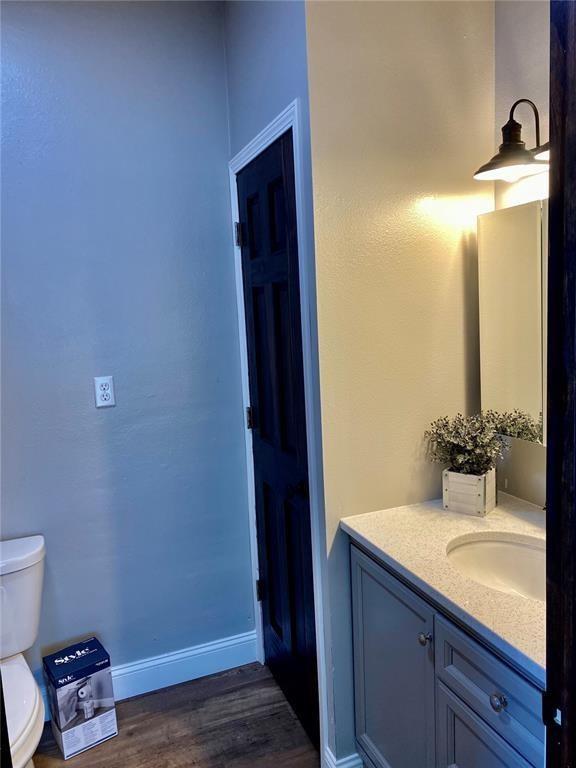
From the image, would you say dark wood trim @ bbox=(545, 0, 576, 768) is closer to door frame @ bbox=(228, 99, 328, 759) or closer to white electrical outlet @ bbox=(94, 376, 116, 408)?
door frame @ bbox=(228, 99, 328, 759)

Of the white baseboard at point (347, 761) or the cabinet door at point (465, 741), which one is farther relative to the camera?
the white baseboard at point (347, 761)

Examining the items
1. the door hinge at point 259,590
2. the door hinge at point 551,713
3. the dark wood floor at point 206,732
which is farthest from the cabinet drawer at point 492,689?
the door hinge at point 259,590

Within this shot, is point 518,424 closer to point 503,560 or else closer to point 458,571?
point 503,560

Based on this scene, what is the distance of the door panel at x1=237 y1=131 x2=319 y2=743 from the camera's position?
1824 mm

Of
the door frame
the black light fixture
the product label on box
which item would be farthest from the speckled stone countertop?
the product label on box

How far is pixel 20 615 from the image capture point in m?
1.97

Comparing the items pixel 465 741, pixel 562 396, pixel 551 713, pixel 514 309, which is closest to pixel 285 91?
pixel 514 309

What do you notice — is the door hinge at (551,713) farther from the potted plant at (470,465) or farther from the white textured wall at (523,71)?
the white textured wall at (523,71)

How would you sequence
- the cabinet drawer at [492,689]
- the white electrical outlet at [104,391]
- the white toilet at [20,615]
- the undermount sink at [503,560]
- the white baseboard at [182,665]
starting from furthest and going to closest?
the white baseboard at [182,665] < the white electrical outlet at [104,391] < the white toilet at [20,615] < the undermount sink at [503,560] < the cabinet drawer at [492,689]

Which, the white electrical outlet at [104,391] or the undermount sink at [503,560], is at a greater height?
the white electrical outlet at [104,391]

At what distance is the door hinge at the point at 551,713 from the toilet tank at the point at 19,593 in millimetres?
1768

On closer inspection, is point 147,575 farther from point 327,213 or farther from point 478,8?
point 478,8

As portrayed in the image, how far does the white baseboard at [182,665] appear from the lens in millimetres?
2301

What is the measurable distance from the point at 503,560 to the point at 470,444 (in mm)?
339
